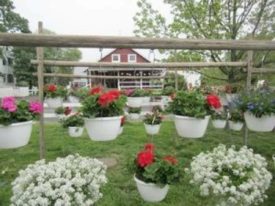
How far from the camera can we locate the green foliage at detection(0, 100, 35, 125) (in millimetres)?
2107

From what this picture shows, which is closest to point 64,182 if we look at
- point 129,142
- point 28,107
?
point 28,107

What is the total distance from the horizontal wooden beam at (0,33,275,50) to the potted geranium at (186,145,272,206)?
0.74 meters

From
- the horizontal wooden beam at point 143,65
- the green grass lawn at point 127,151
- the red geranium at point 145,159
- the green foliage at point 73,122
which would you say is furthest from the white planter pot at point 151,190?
the green foliage at point 73,122

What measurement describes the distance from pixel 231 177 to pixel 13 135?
1.50m

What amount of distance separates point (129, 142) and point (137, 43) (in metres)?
3.96

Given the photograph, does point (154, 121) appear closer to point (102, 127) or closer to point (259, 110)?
point (259, 110)

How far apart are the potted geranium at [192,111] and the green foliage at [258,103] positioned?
347mm

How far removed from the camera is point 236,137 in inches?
247

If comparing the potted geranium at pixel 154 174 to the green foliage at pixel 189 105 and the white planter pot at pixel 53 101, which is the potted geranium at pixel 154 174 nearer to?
the green foliage at pixel 189 105

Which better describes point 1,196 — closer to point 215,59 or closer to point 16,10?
point 215,59

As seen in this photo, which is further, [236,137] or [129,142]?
[236,137]

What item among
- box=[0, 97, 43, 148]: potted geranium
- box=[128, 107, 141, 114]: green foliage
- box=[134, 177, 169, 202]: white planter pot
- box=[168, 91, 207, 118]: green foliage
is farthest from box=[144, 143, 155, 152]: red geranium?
box=[128, 107, 141, 114]: green foliage

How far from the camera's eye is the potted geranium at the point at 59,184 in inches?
66.8

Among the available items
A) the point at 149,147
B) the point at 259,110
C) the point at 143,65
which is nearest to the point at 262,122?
the point at 259,110
